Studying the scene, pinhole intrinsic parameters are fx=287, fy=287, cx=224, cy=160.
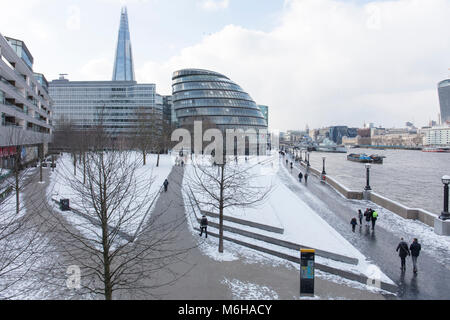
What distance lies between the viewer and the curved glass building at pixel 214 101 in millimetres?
76438

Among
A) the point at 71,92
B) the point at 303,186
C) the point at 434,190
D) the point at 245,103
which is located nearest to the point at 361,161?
the point at 245,103

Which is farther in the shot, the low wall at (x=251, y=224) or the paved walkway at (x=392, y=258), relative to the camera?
the low wall at (x=251, y=224)

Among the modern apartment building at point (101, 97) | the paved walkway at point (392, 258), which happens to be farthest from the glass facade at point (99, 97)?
the paved walkway at point (392, 258)

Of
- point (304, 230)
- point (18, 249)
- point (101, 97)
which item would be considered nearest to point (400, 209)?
point (304, 230)

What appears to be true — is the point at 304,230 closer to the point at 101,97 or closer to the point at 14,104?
the point at 14,104

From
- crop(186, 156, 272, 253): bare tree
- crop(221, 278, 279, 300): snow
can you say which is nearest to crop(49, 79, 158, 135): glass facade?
crop(186, 156, 272, 253): bare tree

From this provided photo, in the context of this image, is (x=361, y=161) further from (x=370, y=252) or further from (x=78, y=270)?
(x=78, y=270)

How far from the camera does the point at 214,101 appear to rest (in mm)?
77062

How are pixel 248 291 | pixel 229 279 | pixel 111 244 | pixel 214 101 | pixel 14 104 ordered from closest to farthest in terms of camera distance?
pixel 248 291 → pixel 111 244 → pixel 229 279 → pixel 14 104 → pixel 214 101

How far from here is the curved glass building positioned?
76.4 m

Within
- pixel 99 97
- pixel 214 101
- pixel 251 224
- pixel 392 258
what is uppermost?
pixel 99 97

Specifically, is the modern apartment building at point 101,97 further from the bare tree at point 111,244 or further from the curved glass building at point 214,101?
the bare tree at point 111,244
